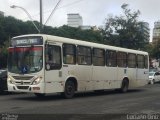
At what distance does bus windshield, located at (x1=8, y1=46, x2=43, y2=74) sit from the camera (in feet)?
66.2

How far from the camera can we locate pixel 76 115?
14.6m

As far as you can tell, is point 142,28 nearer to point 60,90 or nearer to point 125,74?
point 125,74

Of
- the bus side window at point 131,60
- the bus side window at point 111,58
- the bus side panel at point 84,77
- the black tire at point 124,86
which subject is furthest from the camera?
the bus side window at point 131,60

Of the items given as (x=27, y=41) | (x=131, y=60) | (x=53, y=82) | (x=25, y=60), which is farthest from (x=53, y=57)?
(x=131, y=60)

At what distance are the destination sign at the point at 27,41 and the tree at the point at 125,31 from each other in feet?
172

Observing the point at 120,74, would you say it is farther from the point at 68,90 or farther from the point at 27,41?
the point at 27,41

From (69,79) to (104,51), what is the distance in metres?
4.51

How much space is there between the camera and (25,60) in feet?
67.3

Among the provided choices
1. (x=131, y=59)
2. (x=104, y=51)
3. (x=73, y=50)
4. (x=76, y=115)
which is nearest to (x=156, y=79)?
(x=131, y=59)

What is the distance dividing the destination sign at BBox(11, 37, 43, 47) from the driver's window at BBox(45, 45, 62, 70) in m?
0.47

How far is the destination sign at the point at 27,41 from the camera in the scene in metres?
20.4

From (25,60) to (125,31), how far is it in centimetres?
5460

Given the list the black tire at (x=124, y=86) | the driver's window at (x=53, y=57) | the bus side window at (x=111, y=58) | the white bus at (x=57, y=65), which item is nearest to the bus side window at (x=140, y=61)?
the black tire at (x=124, y=86)

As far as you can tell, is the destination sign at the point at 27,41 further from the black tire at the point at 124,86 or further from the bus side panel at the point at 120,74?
the black tire at the point at 124,86
